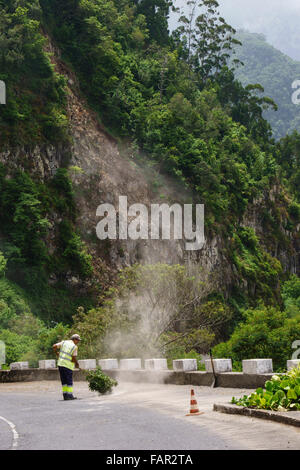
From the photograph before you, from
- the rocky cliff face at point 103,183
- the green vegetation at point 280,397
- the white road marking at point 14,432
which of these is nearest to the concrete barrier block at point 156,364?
the white road marking at point 14,432

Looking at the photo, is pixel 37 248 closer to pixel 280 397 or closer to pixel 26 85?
pixel 26 85

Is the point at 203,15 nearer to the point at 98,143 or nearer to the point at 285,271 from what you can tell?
the point at 285,271

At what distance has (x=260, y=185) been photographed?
7388 centimetres

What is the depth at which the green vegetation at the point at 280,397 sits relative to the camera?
9922 mm

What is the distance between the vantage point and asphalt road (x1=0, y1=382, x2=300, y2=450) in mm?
8156

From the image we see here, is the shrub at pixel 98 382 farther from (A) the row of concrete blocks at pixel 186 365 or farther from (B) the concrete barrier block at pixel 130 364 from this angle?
(B) the concrete barrier block at pixel 130 364

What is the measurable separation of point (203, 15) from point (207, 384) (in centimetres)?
8346

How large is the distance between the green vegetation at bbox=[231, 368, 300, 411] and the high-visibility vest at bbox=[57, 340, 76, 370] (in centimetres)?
522

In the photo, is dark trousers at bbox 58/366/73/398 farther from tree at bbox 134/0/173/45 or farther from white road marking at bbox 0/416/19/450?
tree at bbox 134/0/173/45

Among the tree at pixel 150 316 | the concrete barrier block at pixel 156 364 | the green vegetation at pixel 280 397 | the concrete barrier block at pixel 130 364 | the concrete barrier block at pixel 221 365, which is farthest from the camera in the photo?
the tree at pixel 150 316

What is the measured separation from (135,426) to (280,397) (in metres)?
2.38

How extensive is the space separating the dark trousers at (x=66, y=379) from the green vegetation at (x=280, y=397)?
5.29 m

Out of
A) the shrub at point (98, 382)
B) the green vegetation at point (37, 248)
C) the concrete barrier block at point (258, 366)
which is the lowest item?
the shrub at point (98, 382)

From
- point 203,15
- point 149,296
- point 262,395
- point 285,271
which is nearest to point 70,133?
point 149,296
